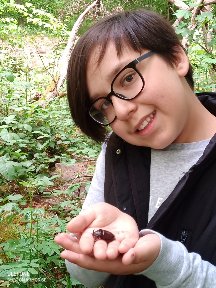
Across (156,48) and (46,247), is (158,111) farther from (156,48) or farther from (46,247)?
(46,247)

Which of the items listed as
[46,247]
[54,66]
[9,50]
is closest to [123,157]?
[46,247]

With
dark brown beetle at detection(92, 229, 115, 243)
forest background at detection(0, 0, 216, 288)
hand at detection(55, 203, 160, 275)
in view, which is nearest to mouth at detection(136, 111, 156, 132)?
hand at detection(55, 203, 160, 275)

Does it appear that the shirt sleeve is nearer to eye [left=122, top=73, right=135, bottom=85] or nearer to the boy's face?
the boy's face

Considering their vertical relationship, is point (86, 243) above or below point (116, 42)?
below

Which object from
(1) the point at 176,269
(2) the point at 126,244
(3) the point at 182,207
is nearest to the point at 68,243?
(2) the point at 126,244

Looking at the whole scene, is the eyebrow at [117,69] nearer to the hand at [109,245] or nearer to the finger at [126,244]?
the hand at [109,245]

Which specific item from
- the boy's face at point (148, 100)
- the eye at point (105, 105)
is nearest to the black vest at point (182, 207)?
the boy's face at point (148, 100)

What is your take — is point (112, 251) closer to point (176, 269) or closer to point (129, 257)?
point (129, 257)
